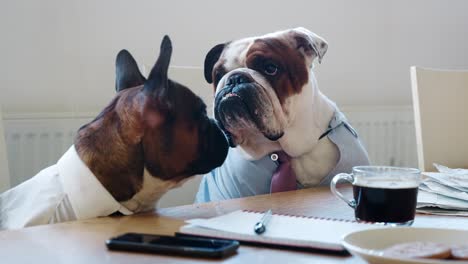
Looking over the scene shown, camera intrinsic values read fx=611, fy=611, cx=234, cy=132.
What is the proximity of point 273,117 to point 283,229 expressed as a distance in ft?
1.24

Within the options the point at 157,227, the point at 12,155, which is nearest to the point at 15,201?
the point at 157,227

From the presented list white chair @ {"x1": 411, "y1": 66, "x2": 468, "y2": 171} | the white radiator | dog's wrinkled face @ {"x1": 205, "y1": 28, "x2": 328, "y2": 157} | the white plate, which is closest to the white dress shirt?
dog's wrinkled face @ {"x1": 205, "y1": 28, "x2": 328, "y2": 157}

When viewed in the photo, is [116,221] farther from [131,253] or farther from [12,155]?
[12,155]

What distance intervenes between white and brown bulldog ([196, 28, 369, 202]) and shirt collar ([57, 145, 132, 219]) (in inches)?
11.4

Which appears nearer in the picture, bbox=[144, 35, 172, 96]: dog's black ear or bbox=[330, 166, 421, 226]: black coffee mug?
bbox=[330, 166, 421, 226]: black coffee mug

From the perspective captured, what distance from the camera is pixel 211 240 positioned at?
0.72 m

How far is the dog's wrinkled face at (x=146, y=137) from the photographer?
96cm

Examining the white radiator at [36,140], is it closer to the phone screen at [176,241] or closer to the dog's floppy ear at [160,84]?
the dog's floppy ear at [160,84]

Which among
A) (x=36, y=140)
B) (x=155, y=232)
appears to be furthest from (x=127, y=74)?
(x=36, y=140)

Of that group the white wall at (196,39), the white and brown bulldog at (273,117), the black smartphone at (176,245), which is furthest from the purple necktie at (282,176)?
the black smartphone at (176,245)

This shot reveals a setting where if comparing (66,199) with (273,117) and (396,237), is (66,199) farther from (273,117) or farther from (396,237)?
(396,237)

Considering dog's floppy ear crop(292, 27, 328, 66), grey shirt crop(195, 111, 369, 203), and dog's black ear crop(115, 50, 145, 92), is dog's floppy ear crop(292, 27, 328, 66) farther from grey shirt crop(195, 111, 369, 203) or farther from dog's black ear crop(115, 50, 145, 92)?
dog's black ear crop(115, 50, 145, 92)

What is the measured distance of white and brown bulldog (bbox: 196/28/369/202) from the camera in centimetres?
113

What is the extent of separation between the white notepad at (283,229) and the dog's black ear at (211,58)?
0.43 metres
